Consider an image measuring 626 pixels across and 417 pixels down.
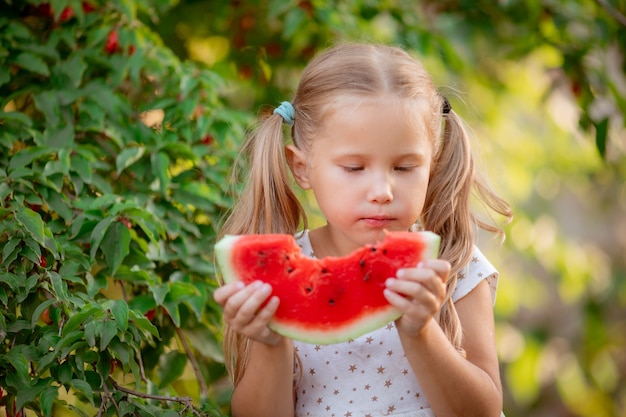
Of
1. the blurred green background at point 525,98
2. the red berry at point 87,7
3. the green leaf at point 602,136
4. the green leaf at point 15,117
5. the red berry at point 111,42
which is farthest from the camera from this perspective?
the blurred green background at point 525,98

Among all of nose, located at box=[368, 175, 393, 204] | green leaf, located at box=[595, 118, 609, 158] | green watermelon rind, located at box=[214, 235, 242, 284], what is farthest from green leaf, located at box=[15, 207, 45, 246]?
green leaf, located at box=[595, 118, 609, 158]

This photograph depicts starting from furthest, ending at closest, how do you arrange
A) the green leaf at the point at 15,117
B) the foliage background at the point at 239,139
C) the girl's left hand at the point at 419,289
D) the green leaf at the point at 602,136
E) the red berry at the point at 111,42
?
1. the green leaf at the point at 602,136
2. the red berry at the point at 111,42
3. the green leaf at the point at 15,117
4. the foliage background at the point at 239,139
5. the girl's left hand at the point at 419,289

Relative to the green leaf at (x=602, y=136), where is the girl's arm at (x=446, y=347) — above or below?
above

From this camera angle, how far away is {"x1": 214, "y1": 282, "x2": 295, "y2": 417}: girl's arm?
6.37 feet

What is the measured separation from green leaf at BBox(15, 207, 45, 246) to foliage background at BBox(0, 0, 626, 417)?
0.06 ft

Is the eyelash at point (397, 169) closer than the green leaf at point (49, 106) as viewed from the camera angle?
Yes

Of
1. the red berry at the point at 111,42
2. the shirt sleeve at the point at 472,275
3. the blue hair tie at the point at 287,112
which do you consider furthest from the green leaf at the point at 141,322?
the red berry at the point at 111,42

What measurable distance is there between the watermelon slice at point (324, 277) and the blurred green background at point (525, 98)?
794mm

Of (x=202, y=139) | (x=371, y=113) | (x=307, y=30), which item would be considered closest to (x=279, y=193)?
(x=371, y=113)

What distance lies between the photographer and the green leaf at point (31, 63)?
117 inches

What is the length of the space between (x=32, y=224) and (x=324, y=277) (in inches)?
29.0

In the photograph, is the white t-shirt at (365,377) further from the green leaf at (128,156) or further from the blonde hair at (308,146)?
the green leaf at (128,156)

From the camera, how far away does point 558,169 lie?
5730 mm

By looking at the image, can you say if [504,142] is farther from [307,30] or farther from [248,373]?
[248,373]
